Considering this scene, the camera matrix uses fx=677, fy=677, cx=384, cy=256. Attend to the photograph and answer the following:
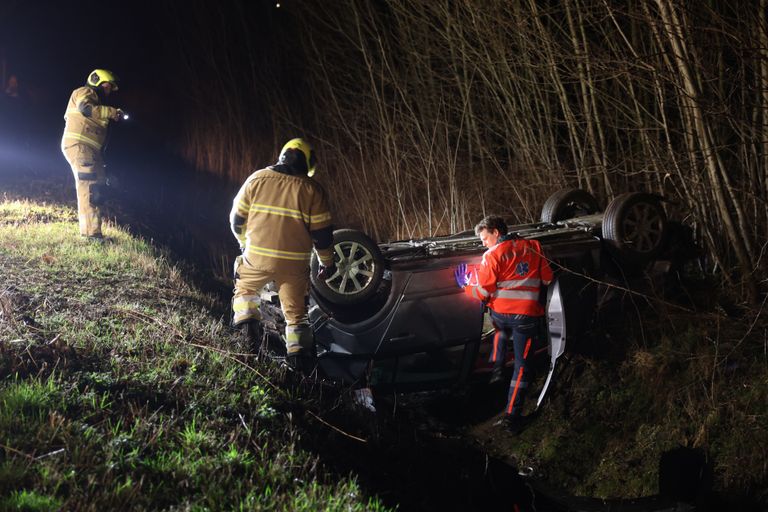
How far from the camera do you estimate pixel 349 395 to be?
5.05 m

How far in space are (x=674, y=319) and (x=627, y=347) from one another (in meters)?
0.52

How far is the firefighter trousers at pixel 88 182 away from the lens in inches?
304

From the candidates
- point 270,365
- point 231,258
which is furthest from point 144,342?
point 231,258

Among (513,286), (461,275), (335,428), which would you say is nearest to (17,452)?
(335,428)

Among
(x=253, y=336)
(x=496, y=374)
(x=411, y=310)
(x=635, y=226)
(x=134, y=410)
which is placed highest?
(x=635, y=226)

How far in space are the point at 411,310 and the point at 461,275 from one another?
1.60 feet

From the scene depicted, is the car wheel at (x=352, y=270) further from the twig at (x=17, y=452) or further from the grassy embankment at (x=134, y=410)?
the twig at (x=17, y=452)

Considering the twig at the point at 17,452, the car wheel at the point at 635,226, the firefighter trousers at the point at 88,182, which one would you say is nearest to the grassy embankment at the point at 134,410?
the twig at the point at 17,452

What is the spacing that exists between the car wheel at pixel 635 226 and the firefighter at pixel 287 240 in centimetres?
233

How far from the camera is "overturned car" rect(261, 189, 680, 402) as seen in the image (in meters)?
4.82

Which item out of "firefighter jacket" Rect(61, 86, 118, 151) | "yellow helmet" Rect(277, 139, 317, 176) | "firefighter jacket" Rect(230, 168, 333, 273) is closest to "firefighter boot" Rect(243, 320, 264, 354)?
"firefighter jacket" Rect(230, 168, 333, 273)

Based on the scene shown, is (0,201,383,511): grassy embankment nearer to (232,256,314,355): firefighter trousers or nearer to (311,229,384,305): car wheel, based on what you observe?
(232,256,314,355): firefighter trousers

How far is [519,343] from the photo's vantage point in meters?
5.08

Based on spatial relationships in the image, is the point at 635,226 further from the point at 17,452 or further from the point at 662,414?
the point at 17,452
